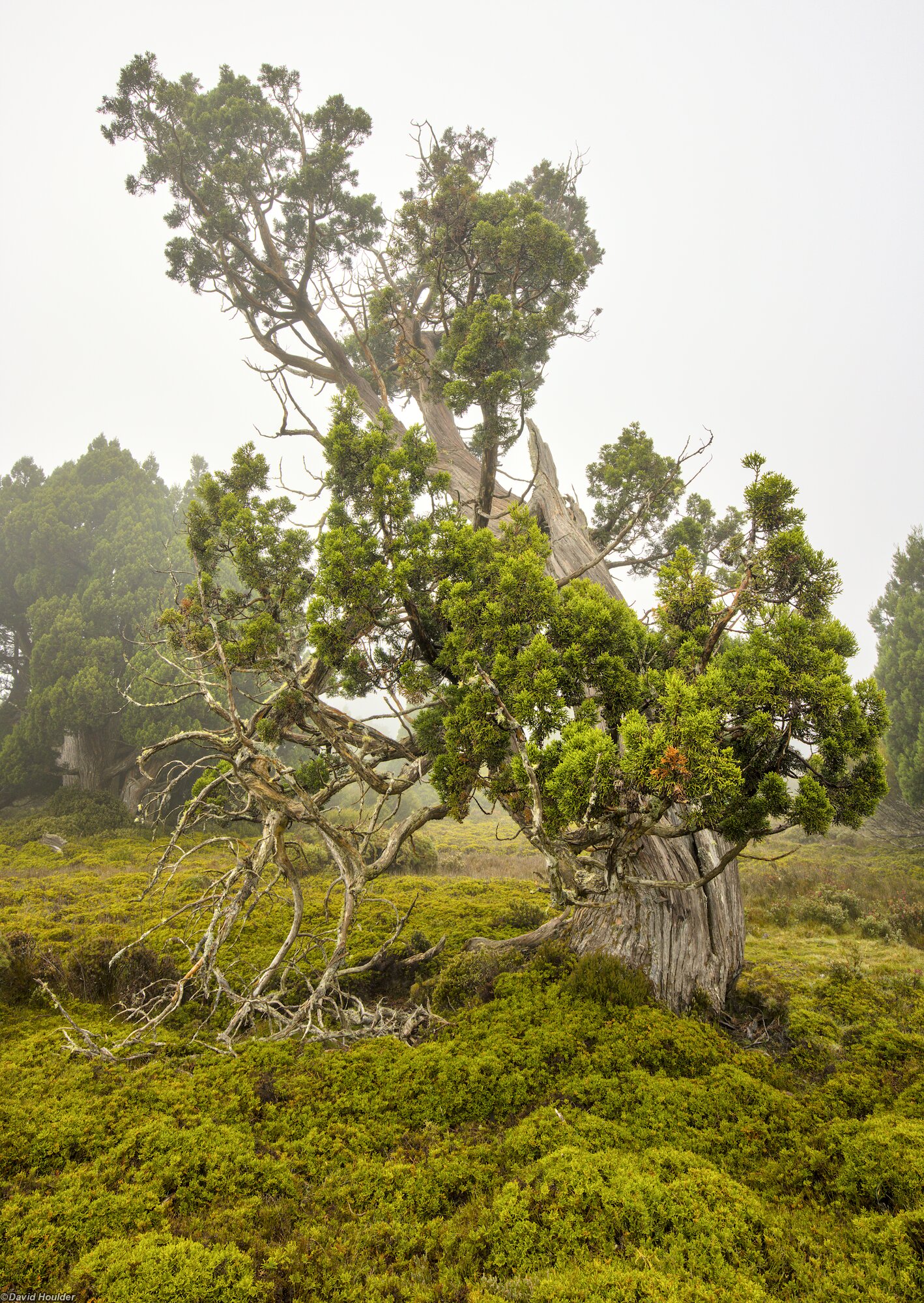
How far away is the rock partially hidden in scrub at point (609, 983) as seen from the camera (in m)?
5.90

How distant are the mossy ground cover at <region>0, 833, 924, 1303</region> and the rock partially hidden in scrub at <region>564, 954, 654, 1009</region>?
0.03 meters

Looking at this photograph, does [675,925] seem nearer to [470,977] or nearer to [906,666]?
[470,977]

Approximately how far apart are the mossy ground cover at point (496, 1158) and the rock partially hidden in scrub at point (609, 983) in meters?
0.03

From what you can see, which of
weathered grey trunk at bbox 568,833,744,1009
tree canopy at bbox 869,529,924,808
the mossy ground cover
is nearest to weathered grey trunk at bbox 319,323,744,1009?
weathered grey trunk at bbox 568,833,744,1009

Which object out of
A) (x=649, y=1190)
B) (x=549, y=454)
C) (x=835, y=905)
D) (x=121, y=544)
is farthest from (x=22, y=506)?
(x=835, y=905)

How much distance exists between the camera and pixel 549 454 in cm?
1206

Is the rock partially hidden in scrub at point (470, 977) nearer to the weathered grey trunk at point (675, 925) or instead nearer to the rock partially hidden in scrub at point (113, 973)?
the weathered grey trunk at point (675, 925)

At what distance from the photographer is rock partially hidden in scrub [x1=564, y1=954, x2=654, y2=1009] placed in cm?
590

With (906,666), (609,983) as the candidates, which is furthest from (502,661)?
(906,666)

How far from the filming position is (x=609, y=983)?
6.05 meters

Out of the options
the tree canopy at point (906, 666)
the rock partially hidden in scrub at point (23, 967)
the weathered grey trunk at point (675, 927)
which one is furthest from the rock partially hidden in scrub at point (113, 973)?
the tree canopy at point (906, 666)

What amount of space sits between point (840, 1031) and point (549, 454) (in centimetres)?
1049

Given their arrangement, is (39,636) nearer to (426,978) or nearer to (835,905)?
(426,978)

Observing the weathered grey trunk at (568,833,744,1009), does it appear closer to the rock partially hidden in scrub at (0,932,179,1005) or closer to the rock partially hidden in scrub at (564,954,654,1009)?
the rock partially hidden in scrub at (564,954,654,1009)
